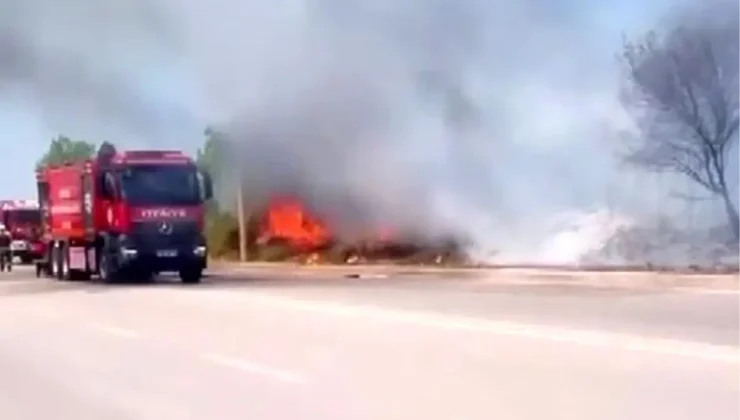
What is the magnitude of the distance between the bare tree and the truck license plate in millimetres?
13346

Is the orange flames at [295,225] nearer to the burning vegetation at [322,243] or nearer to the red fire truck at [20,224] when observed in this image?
the burning vegetation at [322,243]

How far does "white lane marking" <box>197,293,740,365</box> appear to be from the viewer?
15.5 metres

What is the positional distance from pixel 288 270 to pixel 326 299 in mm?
21694

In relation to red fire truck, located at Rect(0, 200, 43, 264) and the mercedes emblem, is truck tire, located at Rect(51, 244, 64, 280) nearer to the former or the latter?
the mercedes emblem

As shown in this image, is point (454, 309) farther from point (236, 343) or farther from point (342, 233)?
point (342, 233)

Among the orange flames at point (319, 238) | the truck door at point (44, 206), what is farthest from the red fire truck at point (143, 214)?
the orange flames at point (319, 238)

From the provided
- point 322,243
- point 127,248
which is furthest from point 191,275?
point 322,243

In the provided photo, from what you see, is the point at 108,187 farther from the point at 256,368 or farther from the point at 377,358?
the point at 377,358

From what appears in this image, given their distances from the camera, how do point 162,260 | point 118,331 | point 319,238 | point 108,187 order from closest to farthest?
point 118,331 → point 162,260 → point 108,187 → point 319,238

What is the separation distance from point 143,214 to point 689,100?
15.3 meters

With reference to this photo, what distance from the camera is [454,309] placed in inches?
992

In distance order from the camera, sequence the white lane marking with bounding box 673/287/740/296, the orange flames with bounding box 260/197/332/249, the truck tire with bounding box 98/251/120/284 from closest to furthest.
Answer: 1. the white lane marking with bounding box 673/287/740/296
2. the truck tire with bounding box 98/251/120/284
3. the orange flames with bounding box 260/197/332/249

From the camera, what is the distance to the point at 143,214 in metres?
38.8

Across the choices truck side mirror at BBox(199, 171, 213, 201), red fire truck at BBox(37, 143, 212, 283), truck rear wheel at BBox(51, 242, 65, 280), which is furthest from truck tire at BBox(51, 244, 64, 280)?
truck side mirror at BBox(199, 171, 213, 201)
